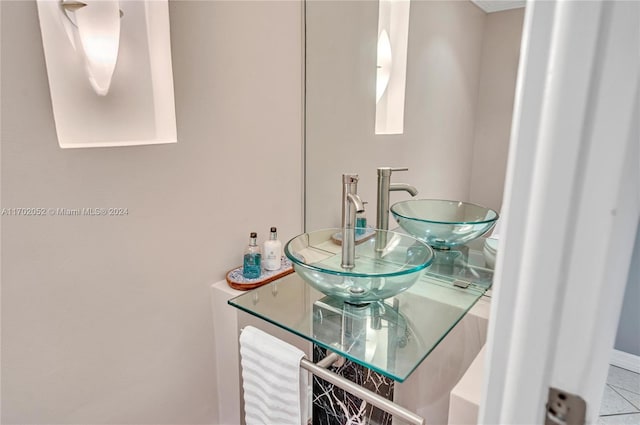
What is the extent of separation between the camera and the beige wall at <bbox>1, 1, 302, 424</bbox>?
3.43ft

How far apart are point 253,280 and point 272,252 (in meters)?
0.14

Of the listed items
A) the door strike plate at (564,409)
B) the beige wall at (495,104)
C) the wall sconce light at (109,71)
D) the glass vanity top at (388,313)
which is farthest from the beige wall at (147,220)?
the door strike plate at (564,409)

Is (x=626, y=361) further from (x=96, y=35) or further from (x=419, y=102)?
(x=96, y=35)

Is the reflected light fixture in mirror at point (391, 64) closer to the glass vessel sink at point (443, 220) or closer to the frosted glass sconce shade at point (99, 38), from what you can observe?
the glass vessel sink at point (443, 220)

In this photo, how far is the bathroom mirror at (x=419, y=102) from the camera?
1243 mm

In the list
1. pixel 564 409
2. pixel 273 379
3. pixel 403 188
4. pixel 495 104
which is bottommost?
pixel 273 379

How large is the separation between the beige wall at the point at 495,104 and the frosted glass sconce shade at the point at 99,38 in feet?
3.61

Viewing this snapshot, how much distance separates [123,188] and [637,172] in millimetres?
1237

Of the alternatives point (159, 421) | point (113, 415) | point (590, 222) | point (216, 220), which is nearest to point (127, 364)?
point (113, 415)

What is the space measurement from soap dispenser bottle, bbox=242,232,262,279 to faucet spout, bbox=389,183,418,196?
1.82 feet

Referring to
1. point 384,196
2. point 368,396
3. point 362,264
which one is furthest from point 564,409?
point 384,196

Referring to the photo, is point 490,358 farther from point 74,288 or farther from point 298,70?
point 298,70

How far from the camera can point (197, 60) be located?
135 centimetres

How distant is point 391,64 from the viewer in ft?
5.00
